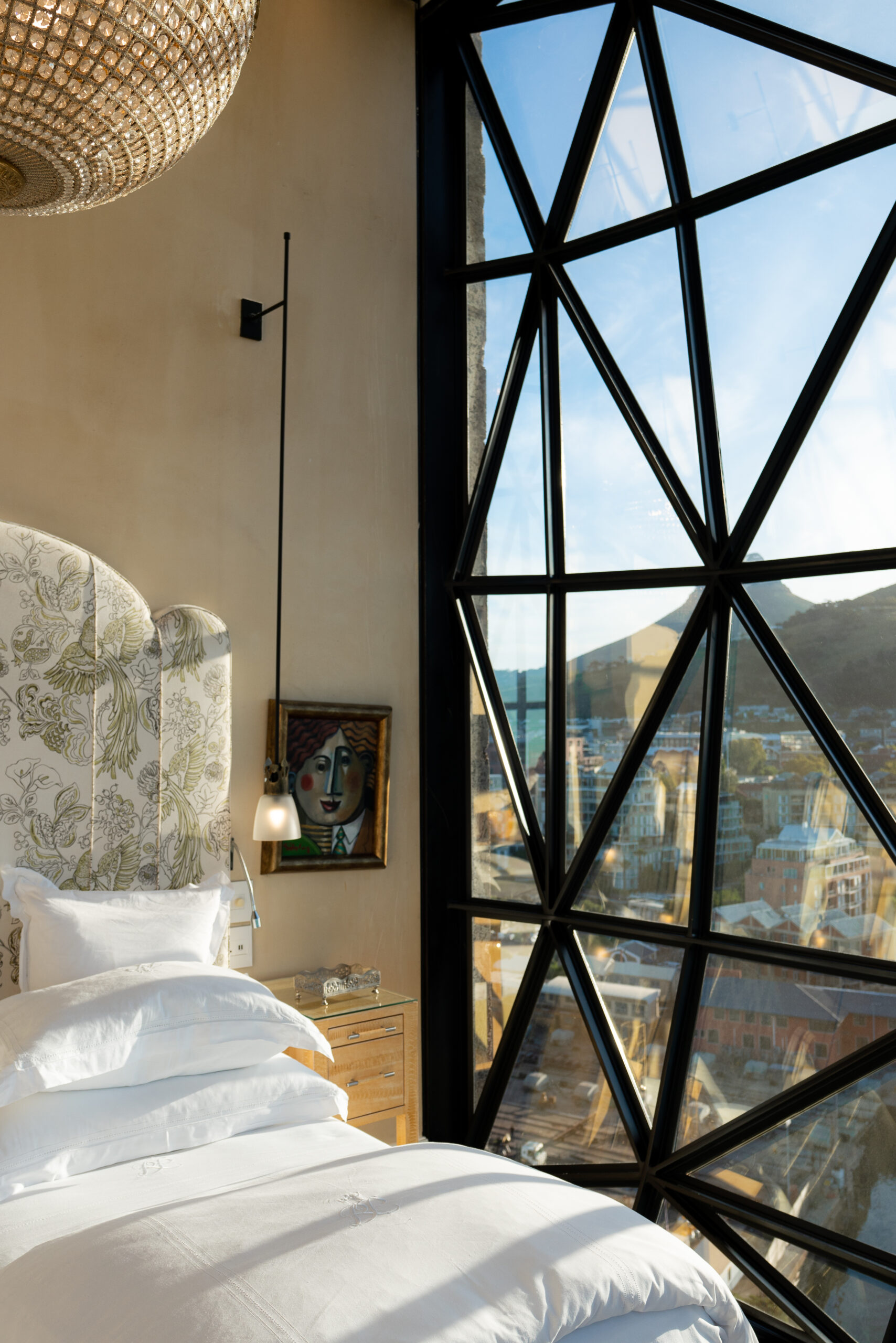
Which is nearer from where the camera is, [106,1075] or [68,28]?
[68,28]

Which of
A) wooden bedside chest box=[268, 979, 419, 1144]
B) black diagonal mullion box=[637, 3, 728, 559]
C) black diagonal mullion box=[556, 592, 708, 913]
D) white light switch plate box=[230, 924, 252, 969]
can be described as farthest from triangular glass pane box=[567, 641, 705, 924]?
white light switch plate box=[230, 924, 252, 969]

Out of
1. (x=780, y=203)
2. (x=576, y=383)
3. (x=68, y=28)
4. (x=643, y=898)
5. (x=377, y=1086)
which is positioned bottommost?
(x=377, y=1086)

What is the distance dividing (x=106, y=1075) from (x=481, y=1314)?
1.31 m

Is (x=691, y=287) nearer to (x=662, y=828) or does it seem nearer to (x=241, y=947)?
(x=662, y=828)

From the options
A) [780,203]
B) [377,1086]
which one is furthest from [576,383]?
[377,1086]

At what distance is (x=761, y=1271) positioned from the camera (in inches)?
142

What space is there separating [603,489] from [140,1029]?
2.91m

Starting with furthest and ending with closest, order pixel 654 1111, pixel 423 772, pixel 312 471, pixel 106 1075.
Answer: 1. pixel 423 772
2. pixel 312 471
3. pixel 654 1111
4. pixel 106 1075

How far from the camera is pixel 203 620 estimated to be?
3846 mm

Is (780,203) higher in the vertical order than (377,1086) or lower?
higher

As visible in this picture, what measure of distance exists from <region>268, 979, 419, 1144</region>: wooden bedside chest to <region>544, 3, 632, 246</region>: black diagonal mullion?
347cm

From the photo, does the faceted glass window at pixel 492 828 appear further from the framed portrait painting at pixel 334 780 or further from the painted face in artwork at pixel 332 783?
the painted face in artwork at pixel 332 783

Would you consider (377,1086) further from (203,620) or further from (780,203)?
(780,203)

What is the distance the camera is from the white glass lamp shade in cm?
386
